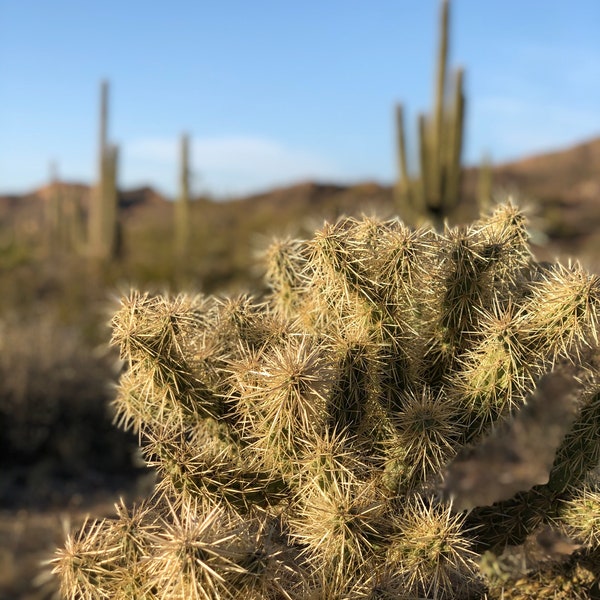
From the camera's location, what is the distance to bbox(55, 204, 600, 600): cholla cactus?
6.25 ft

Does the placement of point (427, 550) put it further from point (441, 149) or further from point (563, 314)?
point (441, 149)

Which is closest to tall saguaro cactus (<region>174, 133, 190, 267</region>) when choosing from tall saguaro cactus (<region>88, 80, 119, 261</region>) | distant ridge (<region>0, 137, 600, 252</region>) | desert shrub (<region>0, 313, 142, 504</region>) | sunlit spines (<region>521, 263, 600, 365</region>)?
tall saguaro cactus (<region>88, 80, 119, 261</region>)

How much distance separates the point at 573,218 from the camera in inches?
1425

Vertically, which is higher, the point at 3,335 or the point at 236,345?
the point at 236,345

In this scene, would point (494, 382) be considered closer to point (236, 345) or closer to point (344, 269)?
point (344, 269)

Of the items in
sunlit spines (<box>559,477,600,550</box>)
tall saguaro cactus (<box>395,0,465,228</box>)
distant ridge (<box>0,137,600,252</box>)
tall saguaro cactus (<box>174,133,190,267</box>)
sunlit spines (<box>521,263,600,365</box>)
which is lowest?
distant ridge (<box>0,137,600,252</box>)

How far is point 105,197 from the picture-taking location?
62.4ft

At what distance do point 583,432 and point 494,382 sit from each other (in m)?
0.34

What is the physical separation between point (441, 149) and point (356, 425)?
36.8 ft

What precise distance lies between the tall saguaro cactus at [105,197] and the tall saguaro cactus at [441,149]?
9004mm

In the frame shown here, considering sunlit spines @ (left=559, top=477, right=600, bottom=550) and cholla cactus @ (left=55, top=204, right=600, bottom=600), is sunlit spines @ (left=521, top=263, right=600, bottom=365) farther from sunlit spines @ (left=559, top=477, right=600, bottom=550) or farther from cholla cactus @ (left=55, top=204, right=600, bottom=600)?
sunlit spines @ (left=559, top=477, right=600, bottom=550)

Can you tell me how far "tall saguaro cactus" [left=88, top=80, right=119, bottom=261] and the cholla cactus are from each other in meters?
17.1

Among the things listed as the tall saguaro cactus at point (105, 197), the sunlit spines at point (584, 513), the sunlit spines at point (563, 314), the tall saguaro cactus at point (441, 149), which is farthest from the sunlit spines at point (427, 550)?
the tall saguaro cactus at point (105, 197)

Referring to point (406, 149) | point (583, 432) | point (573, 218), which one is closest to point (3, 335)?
point (406, 149)
